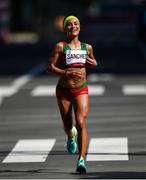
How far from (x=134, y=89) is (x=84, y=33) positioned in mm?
35749

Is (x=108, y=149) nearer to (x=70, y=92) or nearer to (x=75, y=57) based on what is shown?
(x=70, y=92)

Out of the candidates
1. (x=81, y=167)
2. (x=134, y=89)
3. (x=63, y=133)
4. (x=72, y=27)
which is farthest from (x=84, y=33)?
(x=81, y=167)

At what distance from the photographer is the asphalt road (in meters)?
14.4

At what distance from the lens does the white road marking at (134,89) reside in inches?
1133

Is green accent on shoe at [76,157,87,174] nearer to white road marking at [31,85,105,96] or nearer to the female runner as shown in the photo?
the female runner

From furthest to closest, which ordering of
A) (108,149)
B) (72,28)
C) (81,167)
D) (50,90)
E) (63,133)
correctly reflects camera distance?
1. (50,90)
2. (63,133)
3. (108,149)
4. (72,28)
5. (81,167)

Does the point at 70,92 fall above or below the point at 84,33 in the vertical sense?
above

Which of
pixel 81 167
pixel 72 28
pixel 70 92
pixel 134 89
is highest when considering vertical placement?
pixel 72 28

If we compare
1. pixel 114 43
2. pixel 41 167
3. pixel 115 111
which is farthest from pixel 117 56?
pixel 41 167

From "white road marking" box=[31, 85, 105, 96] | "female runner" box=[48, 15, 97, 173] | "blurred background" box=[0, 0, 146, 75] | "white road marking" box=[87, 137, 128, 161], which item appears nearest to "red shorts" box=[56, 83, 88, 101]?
"female runner" box=[48, 15, 97, 173]

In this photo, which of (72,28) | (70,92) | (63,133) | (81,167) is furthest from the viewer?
(63,133)

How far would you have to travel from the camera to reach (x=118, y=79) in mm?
34562

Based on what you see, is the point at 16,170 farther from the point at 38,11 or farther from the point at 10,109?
the point at 38,11

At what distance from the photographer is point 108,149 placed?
16.9 m
